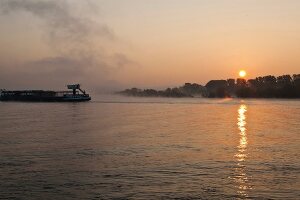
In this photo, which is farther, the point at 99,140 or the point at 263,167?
the point at 99,140

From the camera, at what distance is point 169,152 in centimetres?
3809

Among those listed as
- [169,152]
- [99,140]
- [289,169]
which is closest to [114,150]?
[169,152]

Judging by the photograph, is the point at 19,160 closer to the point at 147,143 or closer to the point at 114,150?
the point at 114,150

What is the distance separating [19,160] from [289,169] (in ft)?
63.9

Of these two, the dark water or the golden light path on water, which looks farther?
the golden light path on water

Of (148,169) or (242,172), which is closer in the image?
(242,172)

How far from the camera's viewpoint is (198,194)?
22.7 metres

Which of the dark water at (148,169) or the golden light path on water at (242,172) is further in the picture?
the golden light path on water at (242,172)

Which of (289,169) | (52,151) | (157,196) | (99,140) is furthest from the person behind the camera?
(99,140)

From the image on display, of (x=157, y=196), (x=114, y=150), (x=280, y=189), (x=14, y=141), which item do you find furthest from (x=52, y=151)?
(x=280, y=189)

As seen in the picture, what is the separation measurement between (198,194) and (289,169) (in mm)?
9986

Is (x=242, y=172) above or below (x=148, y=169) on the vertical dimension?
below

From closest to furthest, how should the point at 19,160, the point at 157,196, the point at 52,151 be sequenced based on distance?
the point at 157,196
the point at 19,160
the point at 52,151

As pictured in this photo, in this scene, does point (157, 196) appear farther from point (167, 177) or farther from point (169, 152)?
point (169, 152)
